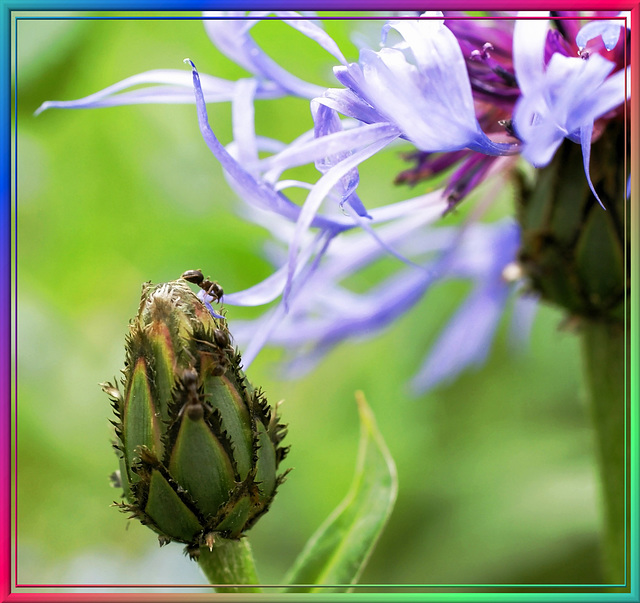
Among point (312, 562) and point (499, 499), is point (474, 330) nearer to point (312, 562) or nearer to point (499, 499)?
point (499, 499)

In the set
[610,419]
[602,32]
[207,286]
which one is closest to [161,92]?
[207,286]

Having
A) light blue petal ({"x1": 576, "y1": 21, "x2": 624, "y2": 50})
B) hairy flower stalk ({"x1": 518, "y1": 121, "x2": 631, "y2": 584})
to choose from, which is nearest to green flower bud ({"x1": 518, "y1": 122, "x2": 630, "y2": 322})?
hairy flower stalk ({"x1": 518, "y1": 121, "x2": 631, "y2": 584})

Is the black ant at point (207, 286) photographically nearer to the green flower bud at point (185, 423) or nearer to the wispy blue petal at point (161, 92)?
the green flower bud at point (185, 423)

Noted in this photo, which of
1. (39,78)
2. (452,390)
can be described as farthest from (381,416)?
(39,78)

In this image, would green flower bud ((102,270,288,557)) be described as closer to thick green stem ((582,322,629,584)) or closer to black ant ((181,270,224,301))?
black ant ((181,270,224,301))

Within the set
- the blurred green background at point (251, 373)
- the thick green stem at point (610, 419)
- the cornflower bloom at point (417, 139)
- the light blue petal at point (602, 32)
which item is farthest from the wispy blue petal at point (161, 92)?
the thick green stem at point (610, 419)

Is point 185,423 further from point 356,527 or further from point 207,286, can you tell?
point 356,527

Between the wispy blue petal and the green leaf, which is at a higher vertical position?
the wispy blue petal
